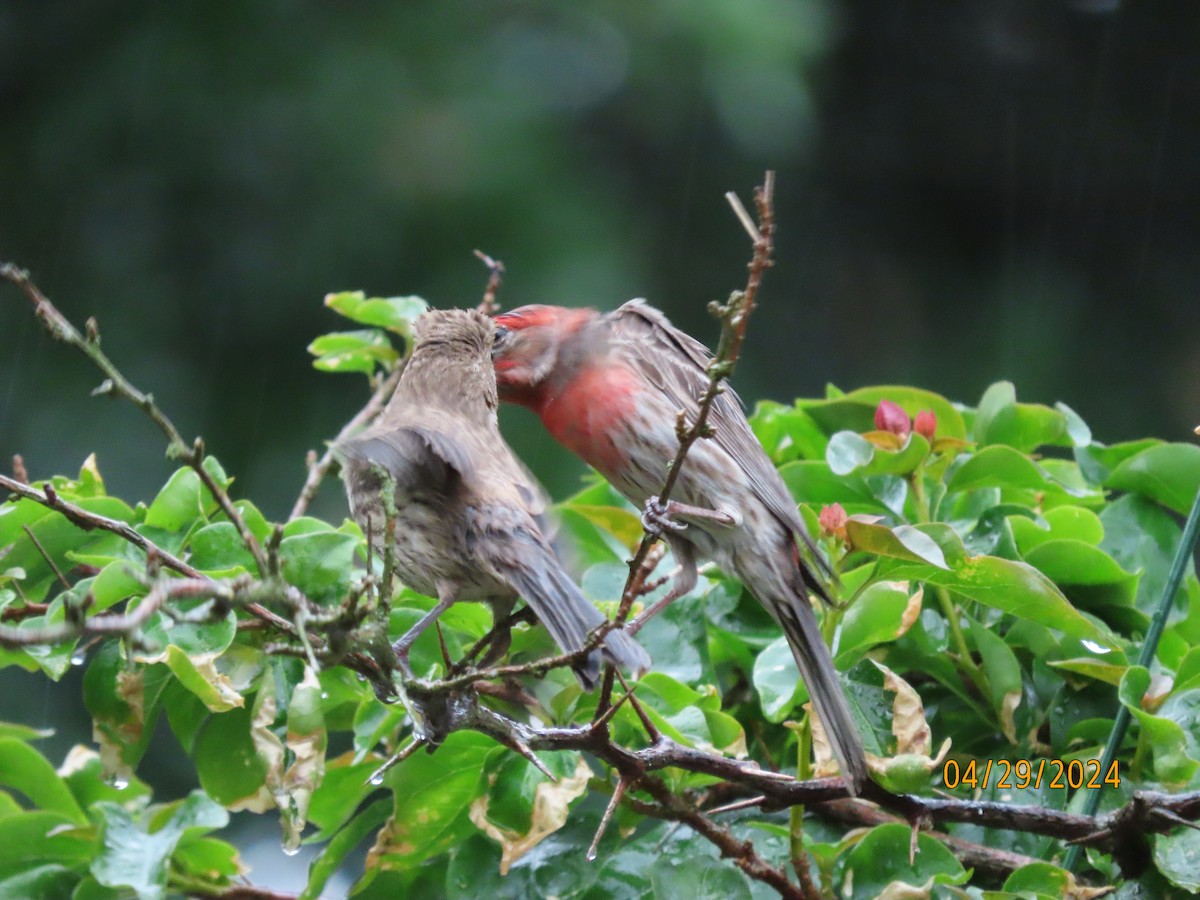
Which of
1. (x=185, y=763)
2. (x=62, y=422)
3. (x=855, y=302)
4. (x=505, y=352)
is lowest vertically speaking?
(x=185, y=763)

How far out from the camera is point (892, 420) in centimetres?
231

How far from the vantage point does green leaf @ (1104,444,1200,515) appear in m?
2.33

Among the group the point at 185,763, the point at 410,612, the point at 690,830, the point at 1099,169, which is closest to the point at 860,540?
the point at 690,830

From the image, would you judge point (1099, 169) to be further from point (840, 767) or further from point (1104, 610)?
point (840, 767)

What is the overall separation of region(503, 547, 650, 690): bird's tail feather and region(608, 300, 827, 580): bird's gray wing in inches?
29.4

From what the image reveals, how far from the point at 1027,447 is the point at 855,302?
13.7 ft

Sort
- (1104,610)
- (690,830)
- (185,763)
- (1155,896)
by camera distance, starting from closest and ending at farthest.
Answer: (1155,896) < (690,830) < (1104,610) < (185,763)

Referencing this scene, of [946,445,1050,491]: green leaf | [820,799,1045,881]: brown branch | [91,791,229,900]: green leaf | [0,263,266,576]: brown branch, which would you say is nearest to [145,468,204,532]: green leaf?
[91,791,229,900]: green leaf

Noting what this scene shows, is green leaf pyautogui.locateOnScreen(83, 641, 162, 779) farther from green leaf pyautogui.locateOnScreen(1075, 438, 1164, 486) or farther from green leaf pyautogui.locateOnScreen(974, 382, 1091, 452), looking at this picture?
green leaf pyautogui.locateOnScreen(1075, 438, 1164, 486)

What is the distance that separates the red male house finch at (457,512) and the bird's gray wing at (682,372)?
22.8 inches

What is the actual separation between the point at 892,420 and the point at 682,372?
0.82 m

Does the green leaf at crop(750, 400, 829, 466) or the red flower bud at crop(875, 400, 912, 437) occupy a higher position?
the red flower bud at crop(875, 400, 912, 437)

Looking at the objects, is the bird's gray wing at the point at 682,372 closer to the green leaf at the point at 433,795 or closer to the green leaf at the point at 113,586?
the green leaf at the point at 433,795

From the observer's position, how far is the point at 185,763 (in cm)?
502
